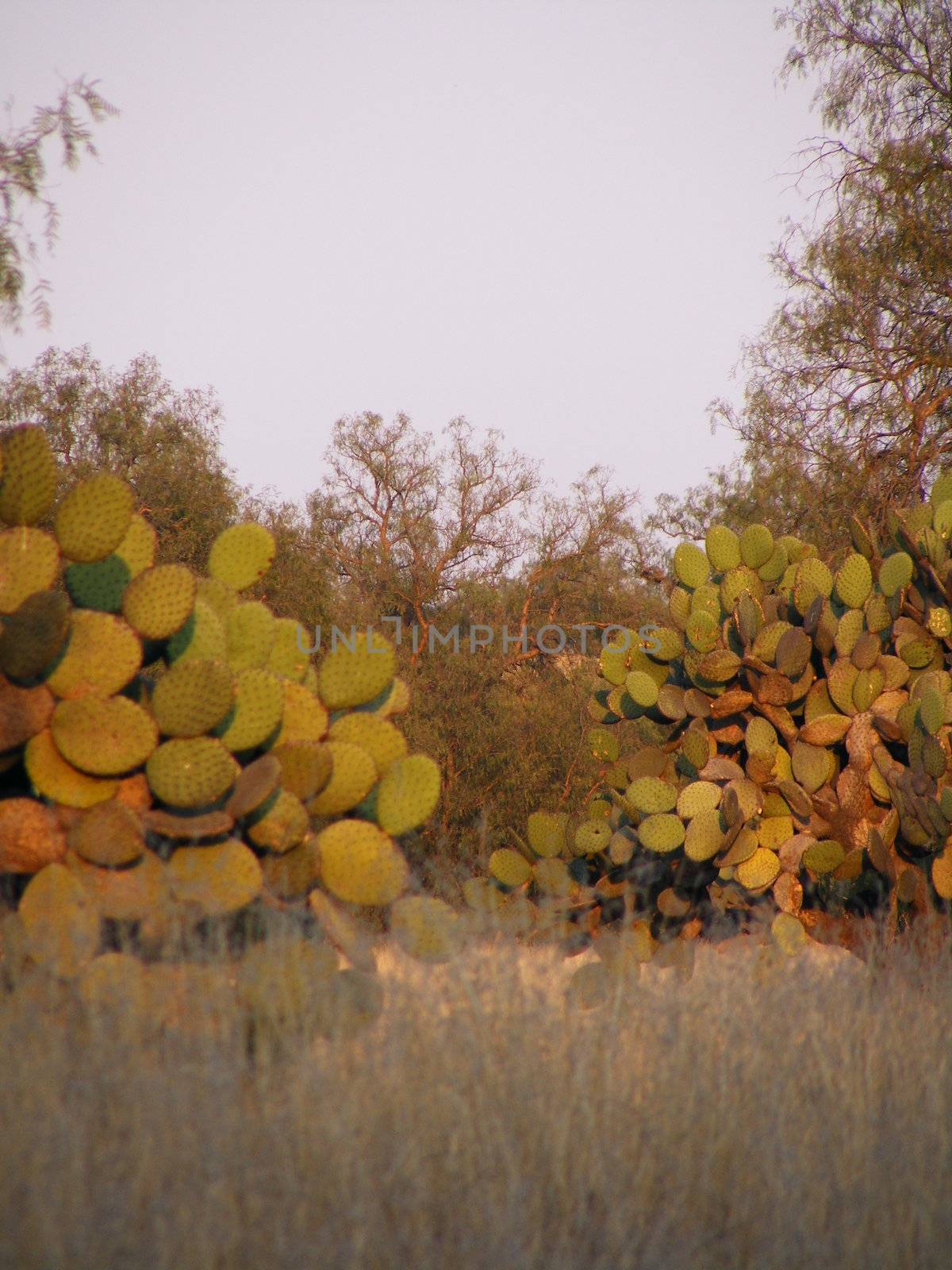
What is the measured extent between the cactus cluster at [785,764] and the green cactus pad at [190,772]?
181cm

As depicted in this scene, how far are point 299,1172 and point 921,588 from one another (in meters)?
4.00

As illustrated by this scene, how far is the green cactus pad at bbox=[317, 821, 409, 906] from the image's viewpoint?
138 inches

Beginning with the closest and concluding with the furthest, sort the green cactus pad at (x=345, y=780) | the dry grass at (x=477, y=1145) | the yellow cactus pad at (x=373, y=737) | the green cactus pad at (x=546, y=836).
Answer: the dry grass at (x=477, y=1145) → the green cactus pad at (x=345, y=780) → the yellow cactus pad at (x=373, y=737) → the green cactus pad at (x=546, y=836)

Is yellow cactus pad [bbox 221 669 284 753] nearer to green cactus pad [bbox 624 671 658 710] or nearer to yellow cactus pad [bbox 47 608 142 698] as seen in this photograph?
yellow cactus pad [bbox 47 608 142 698]

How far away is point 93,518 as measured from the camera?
336 cm

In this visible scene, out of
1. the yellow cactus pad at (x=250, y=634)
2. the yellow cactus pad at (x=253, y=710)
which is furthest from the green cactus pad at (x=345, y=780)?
Result: the yellow cactus pad at (x=250, y=634)

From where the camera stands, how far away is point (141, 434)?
1132 cm

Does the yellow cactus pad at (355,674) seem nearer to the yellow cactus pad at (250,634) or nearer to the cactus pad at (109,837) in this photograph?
the yellow cactus pad at (250,634)

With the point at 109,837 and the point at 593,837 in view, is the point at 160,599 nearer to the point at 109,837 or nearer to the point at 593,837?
the point at 109,837

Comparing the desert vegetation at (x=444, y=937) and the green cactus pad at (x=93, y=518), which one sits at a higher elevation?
the green cactus pad at (x=93, y=518)

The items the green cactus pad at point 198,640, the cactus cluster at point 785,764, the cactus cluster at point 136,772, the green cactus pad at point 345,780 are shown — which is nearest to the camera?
the cactus cluster at point 136,772

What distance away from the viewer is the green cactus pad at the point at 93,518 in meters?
3.34

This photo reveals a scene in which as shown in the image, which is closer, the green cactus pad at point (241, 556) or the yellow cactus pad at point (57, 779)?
the yellow cactus pad at point (57, 779)

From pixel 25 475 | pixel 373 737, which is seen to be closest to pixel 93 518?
pixel 25 475
